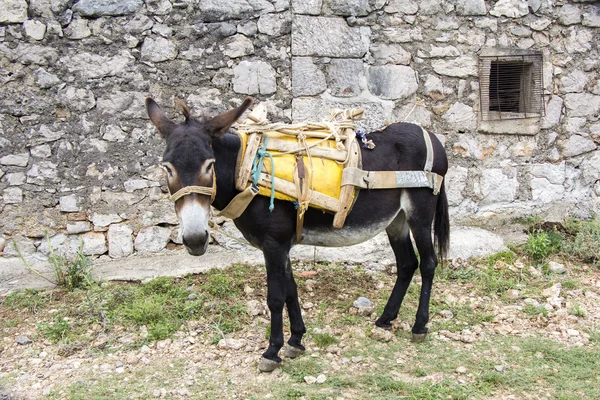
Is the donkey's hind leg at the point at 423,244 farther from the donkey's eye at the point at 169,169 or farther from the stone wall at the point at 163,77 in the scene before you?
the donkey's eye at the point at 169,169

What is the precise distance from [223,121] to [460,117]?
308 cm

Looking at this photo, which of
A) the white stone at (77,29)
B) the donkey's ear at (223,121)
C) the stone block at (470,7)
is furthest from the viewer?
→ the stone block at (470,7)

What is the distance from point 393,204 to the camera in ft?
11.8

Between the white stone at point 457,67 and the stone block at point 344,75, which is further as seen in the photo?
the white stone at point 457,67

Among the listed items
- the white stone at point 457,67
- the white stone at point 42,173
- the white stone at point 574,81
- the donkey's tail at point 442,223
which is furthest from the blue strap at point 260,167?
the white stone at point 574,81

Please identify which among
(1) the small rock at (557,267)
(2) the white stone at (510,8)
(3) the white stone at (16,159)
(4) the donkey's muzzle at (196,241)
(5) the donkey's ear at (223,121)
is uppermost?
(2) the white stone at (510,8)

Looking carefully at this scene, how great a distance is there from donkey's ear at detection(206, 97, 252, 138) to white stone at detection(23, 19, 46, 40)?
2.66 meters

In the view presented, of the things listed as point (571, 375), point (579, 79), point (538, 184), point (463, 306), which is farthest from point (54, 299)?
point (579, 79)

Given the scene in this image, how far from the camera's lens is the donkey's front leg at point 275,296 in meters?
3.21

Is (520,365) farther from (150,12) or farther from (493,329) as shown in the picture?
(150,12)

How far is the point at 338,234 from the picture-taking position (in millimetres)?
3504

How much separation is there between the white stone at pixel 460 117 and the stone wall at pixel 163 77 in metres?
0.01

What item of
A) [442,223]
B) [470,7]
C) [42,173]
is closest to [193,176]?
[442,223]

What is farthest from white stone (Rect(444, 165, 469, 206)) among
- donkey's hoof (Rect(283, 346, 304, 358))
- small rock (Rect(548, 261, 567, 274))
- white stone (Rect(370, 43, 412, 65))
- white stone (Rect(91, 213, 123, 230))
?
white stone (Rect(91, 213, 123, 230))
